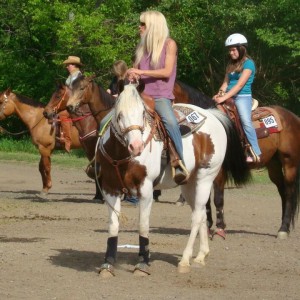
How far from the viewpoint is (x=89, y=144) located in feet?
57.6

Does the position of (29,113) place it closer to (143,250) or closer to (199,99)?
(199,99)

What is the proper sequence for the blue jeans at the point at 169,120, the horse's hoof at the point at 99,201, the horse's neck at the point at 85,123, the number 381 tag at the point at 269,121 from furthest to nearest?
the horse's hoof at the point at 99,201 < the horse's neck at the point at 85,123 < the number 381 tag at the point at 269,121 < the blue jeans at the point at 169,120

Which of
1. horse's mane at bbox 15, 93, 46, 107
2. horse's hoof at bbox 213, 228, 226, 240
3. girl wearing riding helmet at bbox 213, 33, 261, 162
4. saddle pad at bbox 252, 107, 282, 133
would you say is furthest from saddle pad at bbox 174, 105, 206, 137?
horse's mane at bbox 15, 93, 46, 107

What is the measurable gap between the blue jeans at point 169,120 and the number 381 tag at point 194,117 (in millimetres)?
421

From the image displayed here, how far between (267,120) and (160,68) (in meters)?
4.18

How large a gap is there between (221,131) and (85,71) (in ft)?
95.8

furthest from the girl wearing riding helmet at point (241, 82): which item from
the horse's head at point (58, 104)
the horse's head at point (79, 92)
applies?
the horse's head at point (58, 104)

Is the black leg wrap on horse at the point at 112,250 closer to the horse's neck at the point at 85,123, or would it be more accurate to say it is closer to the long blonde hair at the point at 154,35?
the long blonde hair at the point at 154,35

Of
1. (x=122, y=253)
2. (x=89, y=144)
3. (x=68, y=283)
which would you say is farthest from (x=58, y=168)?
(x=68, y=283)

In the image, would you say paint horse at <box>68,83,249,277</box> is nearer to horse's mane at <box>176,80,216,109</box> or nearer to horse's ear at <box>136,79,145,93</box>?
horse's ear at <box>136,79,145,93</box>

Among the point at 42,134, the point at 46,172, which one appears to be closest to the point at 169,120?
the point at 46,172

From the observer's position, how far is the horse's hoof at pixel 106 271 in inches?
398

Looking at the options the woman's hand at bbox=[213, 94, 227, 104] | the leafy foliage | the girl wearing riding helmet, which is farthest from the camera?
the leafy foliage

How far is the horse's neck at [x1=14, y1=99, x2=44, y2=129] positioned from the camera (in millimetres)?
21203
